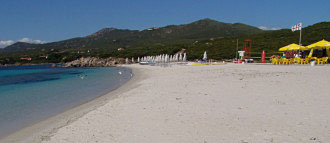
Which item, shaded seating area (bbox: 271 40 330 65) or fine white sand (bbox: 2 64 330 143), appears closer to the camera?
fine white sand (bbox: 2 64 330 143)

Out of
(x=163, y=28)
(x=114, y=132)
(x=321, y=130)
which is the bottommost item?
(x=114, y=132)

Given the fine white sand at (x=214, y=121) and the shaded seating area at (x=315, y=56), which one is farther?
the shaded seating area at (x=315, y=56)

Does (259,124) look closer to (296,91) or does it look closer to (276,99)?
(276,99)

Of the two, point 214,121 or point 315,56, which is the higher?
point 315,56

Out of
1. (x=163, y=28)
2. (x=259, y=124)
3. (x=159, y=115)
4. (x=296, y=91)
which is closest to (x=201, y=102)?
(x=159, y=115)

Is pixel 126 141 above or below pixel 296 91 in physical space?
below

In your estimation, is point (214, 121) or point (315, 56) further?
point (315, 56)

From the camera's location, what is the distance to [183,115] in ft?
14.8

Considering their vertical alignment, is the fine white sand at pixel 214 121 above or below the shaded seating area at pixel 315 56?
below

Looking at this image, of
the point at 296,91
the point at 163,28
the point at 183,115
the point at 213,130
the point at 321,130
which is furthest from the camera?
the point at 163,28

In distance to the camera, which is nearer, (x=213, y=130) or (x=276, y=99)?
(x=213, y=130)

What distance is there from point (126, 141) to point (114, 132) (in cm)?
57

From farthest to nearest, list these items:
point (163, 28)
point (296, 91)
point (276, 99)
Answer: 1. point (163, 28)
2. point (296, 91)
3. point (276, 99)

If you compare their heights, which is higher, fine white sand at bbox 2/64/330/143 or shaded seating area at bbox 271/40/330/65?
shaded seating area at bbox 271/40/330/65
